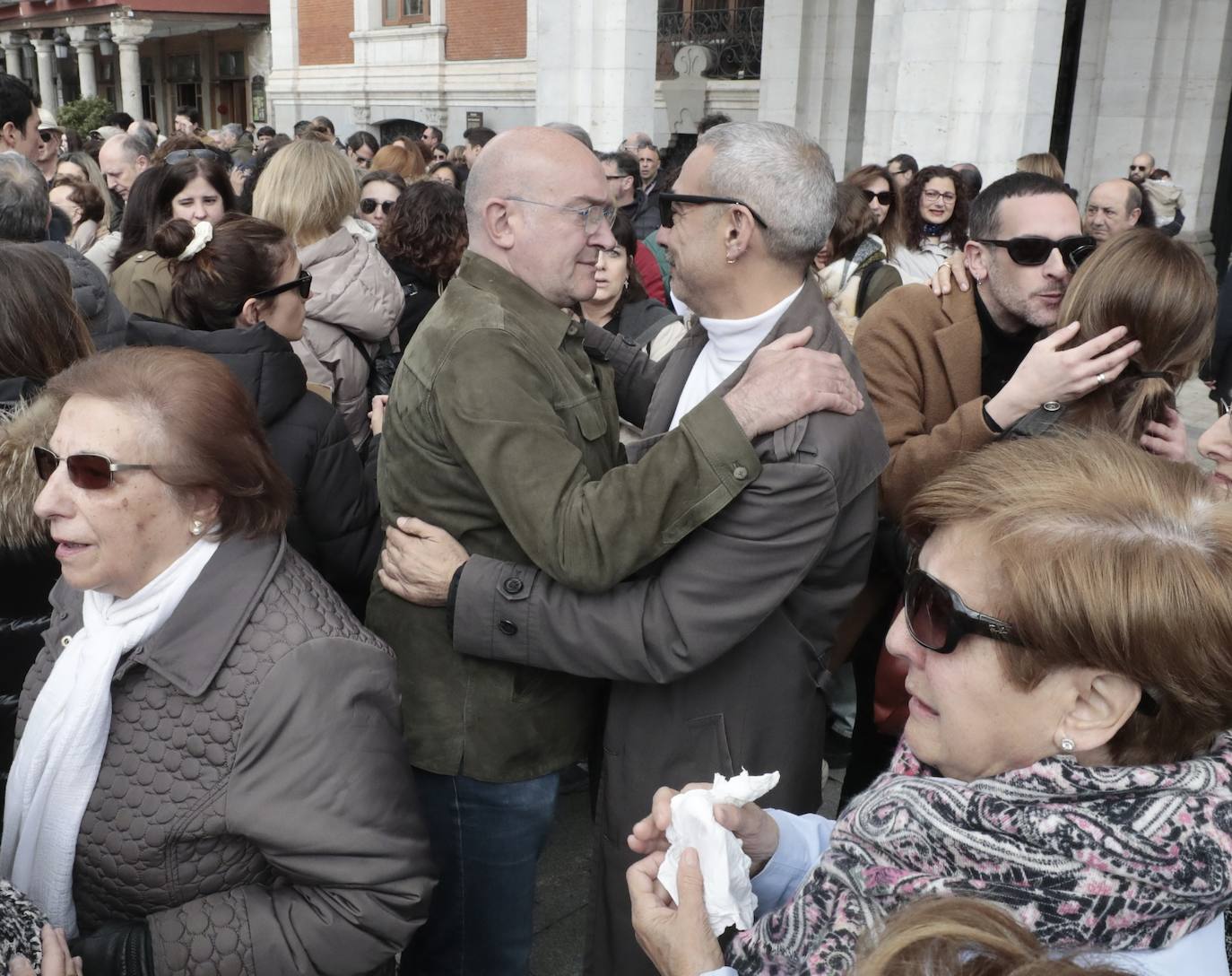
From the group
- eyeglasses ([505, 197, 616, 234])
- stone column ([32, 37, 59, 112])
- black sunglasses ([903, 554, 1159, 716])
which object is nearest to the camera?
black sunglasses ([903, 554, 1159, 716])

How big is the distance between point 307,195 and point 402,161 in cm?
408

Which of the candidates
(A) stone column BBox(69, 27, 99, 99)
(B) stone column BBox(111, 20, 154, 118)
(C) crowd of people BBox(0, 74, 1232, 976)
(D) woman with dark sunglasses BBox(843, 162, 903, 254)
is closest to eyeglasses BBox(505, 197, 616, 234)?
(C) crowd of people BBox(0, 74, 1232, 976)

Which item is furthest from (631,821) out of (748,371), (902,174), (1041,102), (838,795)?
Result: (1041,102)

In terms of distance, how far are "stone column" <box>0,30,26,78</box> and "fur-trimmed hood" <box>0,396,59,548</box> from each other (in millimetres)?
42968

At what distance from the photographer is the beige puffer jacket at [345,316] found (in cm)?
394

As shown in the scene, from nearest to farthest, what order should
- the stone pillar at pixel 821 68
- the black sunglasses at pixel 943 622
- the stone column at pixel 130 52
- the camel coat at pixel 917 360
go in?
the black sunglasses at pixel 943 622 < the camel coat at pixel 917 360 < the stone pillar at pixel 821 68 < the stone column at pixel 130 52

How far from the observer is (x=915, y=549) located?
1.55 meters

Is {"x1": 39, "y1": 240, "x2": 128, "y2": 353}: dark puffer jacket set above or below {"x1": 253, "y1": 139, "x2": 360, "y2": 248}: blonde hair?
below

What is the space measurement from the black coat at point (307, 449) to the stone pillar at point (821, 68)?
13.2 metres

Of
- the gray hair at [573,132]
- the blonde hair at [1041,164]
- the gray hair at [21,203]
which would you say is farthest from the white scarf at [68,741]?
the blonde hair at [1041,164]

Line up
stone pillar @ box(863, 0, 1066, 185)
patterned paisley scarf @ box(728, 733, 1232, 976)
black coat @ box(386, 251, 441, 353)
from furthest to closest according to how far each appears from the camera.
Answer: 1. stone pillar @ box(863, 0, 1066, 185)
2. black coat @ box(386, 251, 441, 353)
3. patterned paisley scarf @ box(728, 733, 1232, 976)

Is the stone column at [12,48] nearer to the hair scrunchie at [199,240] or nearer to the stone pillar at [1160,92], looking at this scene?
the stone pillar at [1160,92]

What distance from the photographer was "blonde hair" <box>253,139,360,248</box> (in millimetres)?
4206

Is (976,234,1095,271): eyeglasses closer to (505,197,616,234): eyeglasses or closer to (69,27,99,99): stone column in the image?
(505,197,616,234): eyeglasses
